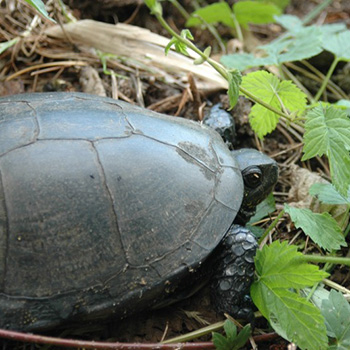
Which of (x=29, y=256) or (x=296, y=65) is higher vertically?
(x=29, y=256)

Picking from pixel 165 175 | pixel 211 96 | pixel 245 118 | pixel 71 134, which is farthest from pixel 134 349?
pixel 211 96

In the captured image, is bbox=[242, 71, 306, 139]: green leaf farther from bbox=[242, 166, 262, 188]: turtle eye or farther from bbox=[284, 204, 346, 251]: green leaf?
bbox=[284, 204, 346, 251]: green leaf

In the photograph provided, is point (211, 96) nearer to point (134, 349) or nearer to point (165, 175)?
point (165, 175)

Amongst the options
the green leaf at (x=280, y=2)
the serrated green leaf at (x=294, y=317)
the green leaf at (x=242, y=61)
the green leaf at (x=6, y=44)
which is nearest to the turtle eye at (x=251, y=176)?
the serrated green leaf at (x=294, y=317)

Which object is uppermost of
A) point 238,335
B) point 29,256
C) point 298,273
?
point 29,256

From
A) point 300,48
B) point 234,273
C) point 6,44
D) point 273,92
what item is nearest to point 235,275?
point 234,273
